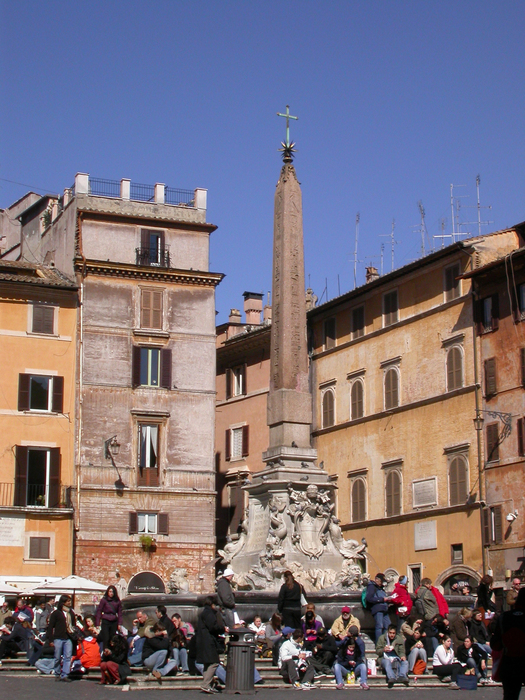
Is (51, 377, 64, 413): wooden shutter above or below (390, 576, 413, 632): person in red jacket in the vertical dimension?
above

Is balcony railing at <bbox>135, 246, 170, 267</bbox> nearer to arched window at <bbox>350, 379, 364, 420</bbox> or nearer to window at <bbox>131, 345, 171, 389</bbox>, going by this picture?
window at <bbox>131, 345, 171, 389</bbox>

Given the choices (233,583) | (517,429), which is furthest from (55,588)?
(517,429)

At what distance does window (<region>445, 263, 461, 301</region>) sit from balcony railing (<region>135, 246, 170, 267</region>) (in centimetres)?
948

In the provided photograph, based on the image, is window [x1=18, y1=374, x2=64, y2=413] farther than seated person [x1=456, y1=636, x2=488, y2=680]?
Yes

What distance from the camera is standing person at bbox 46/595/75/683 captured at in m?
18.0

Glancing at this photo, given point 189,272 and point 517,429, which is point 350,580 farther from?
point 189,272

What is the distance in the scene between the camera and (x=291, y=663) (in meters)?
17.0

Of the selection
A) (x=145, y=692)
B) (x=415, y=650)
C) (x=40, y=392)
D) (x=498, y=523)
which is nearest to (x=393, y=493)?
(x=498, y=523)

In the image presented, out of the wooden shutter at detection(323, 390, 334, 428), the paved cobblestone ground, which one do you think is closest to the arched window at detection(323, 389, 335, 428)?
the wooden shutter at detection(323, 390, 334, 428)

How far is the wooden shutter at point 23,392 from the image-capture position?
39.0 meters

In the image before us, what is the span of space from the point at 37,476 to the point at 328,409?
1111 cm

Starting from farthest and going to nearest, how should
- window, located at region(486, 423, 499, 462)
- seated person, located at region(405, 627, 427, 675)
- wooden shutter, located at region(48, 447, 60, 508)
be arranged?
wooden shutter, located at region(48, 447, 60, 508) < window, located at region(486, 423, 499, 462) < seated person, located at region(405, 627, 427, 675)

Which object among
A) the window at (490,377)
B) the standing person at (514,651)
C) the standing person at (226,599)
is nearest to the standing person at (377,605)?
the standing person at (226,599)

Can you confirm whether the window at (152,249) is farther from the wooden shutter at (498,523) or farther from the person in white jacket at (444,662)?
the person in white jacket at (444,662)
